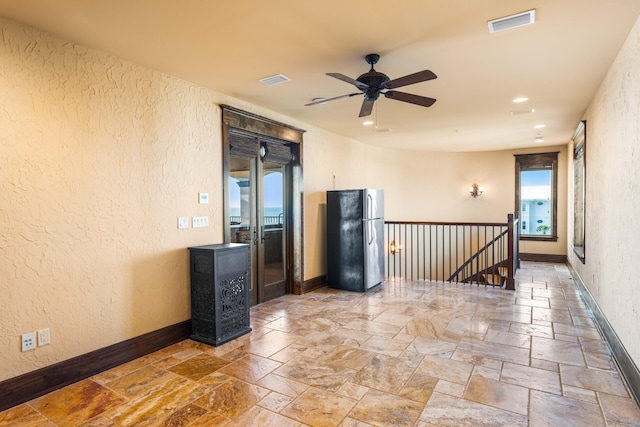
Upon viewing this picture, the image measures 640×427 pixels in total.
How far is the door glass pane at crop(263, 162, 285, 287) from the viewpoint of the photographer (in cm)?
526

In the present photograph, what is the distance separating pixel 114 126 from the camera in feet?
10.5

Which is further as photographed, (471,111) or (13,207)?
(471,111)

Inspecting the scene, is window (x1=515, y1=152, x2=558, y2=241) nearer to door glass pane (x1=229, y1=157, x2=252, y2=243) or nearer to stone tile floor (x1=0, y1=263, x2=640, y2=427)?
stone tile floor (x1=0, y1=263, x2=640, y2=427)

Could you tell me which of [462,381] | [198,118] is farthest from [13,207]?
[462,381]

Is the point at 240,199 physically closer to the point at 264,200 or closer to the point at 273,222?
the point at 264,200

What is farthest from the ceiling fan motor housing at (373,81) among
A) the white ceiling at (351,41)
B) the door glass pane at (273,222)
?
the door glass pane at (273,222)

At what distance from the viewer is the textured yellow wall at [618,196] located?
273 centimetres

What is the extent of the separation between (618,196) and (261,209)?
4063 millimetres

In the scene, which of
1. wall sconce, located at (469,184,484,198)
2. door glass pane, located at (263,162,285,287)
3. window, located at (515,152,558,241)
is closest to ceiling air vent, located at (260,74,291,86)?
door glass pane, located at (263,162,285,287)

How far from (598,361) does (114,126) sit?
4.80 metres

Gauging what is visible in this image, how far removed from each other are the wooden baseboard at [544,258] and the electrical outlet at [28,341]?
9181 millimetres

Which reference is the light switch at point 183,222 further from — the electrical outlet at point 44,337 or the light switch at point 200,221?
the electrical outlet at point 44,337

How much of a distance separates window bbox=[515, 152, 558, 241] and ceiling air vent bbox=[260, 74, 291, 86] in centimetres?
710

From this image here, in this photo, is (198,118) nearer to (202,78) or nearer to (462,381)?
(202,78)
